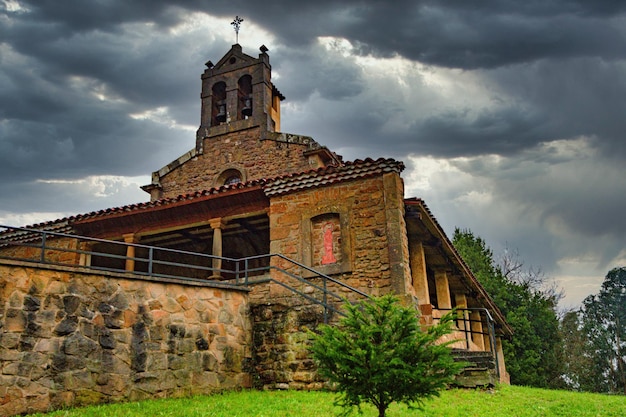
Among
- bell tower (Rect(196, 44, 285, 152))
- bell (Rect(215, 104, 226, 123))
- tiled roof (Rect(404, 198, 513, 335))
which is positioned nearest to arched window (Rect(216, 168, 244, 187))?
bell tower (Rect(196, 44, 285, 152))

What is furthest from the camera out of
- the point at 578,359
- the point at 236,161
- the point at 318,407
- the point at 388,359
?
the point at 578,359

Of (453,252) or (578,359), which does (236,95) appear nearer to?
(453,252)

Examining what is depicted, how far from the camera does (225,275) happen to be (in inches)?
680

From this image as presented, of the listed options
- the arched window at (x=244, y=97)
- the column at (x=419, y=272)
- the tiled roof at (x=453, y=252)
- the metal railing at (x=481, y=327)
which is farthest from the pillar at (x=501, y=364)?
the arched window at (x=244, y=97)

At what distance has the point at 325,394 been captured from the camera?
380 inches

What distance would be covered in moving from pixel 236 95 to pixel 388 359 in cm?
1502

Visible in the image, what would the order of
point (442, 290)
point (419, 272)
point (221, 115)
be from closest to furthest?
point (419, 272), point (442, 290), point (221, 115)

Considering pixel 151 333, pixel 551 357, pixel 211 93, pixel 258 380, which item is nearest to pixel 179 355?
pixel 151 333

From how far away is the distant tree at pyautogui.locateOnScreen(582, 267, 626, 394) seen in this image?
33750mm

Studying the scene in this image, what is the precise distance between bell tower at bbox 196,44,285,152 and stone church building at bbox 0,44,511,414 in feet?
0.26

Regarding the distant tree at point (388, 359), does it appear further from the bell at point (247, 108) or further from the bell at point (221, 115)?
the bell at point (221, 115)

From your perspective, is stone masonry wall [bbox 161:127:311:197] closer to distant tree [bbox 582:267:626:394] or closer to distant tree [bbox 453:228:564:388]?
distant tree [bbox 453:228:564:388]

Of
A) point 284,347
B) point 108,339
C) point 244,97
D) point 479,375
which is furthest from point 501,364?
point 108,339

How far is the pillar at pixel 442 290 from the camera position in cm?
1703
